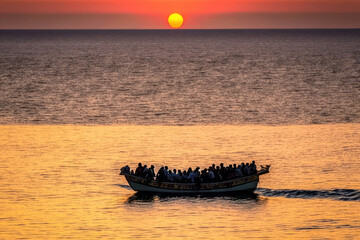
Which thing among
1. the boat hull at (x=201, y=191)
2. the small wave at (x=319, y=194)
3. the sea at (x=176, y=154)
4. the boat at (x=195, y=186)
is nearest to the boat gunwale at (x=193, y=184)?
the boat at (x=195, y=186)

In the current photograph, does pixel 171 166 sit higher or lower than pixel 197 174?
higher

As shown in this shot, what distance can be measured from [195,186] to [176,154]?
11767mm

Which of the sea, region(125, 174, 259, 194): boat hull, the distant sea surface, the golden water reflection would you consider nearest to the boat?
region(125, 174, 259, 194): boat hull

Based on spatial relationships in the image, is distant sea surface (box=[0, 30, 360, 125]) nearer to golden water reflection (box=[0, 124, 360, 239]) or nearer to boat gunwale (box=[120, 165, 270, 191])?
golden water reflection (box=[0, 124, 360, 239])

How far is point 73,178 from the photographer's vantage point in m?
48.4

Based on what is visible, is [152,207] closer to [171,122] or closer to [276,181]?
[276,181]

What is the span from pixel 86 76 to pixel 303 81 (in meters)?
43.1

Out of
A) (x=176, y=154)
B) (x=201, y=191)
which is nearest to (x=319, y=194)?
(x=201, y=191)

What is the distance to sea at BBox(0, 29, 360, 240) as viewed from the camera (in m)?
37.6

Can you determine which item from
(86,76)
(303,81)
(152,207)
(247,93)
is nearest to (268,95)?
(247,93)

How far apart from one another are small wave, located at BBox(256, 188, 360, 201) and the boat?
1.20 meters

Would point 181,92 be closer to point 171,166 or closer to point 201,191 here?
point 171,166

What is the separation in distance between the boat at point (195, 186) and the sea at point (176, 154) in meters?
0.56

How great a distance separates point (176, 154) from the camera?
55.8 metres
